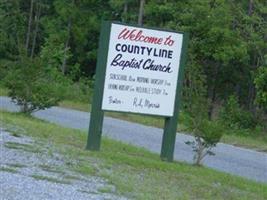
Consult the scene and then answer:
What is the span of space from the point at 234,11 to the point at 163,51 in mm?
24044

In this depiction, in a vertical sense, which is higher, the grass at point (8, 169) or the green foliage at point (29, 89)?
the green foliage at point (29, 89)

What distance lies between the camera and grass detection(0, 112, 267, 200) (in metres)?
8.55

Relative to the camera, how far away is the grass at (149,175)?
855 centimetres

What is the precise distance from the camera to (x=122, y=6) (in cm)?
4084

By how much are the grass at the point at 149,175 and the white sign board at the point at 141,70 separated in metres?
0.85

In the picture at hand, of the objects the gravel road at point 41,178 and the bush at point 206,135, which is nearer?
the gravel road at point 41,178

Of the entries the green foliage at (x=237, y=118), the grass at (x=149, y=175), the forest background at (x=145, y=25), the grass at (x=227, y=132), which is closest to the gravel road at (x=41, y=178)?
the grass at (x=149, y=175)

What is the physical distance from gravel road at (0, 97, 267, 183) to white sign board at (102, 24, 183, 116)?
215 cm

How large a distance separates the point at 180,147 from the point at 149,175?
653 centimetres

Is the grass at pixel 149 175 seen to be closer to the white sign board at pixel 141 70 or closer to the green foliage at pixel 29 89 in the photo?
the white sign board at pixel 141 70

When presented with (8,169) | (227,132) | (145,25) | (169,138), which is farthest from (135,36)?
(227,132)

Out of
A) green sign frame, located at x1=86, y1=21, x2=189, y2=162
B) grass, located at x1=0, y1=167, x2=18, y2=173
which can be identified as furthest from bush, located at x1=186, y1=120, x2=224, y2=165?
grass, located at x1=0, y1=167, x2=18, y2=173

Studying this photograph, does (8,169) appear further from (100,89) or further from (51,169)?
(100,89)

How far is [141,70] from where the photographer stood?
36.3 ft
